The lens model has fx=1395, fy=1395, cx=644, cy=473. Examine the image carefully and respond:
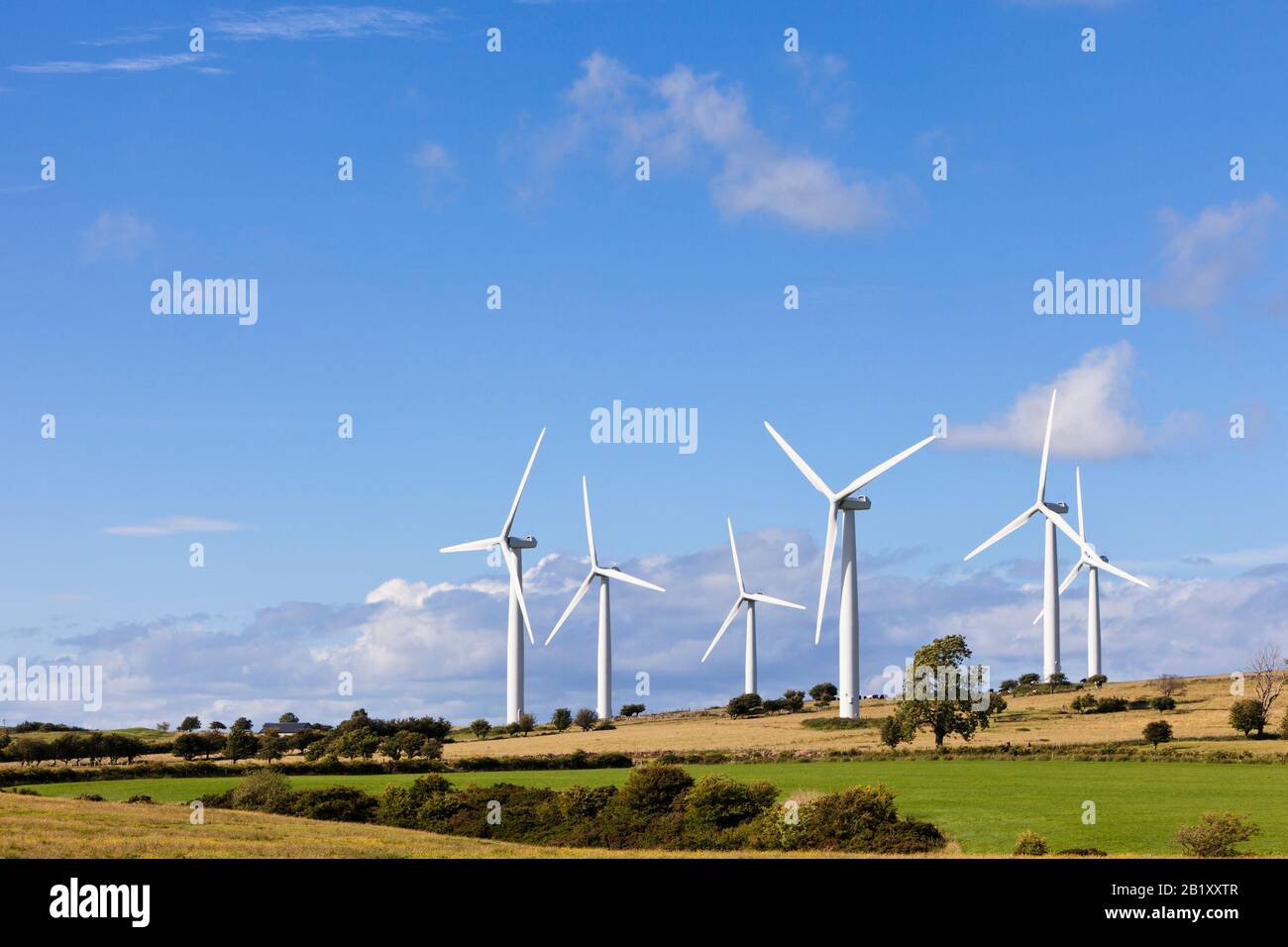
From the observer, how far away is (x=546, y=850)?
5481 centimetres

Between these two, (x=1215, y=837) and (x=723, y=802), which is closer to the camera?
(x=1215, y=837)

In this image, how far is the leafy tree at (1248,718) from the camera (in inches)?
5187

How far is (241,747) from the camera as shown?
13325cm

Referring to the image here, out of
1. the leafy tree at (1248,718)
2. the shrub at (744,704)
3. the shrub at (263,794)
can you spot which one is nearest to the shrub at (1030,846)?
the shrub at (263,794)

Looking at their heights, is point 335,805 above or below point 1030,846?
below

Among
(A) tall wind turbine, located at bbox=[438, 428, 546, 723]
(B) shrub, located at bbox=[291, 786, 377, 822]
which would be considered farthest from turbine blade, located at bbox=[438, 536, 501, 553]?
(B) shrub, located at bbox=[291, 786, 377, 822]

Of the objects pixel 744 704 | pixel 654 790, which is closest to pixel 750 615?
pixel 744 704

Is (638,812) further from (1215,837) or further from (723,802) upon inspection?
(1215,837)

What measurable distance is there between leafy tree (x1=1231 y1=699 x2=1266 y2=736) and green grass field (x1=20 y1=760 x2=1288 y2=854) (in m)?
24.1

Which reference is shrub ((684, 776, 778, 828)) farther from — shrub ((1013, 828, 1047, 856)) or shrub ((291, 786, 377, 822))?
shrub ((291, 786, 377, 822))

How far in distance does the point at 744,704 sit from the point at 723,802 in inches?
4674

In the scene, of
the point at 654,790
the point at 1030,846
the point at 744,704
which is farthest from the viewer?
the point at 744,704

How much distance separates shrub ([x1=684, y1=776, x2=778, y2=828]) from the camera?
2731 inches
